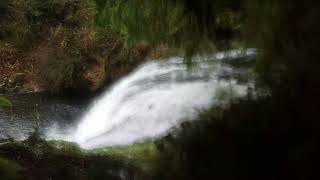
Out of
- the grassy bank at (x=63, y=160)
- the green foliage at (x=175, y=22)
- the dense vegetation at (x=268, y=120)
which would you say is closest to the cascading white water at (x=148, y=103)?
the green foliage at (x=175, y=22)

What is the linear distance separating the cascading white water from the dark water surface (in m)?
0.88

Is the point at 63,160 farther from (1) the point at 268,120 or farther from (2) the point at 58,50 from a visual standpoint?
(2) the point at 58,50

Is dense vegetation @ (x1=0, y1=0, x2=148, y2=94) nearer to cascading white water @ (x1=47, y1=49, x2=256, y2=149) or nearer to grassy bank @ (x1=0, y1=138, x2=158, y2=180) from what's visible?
cascading white water @ (x1=47, y1=49, x2=256, y2=149)

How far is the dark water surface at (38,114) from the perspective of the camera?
13195 millimetres

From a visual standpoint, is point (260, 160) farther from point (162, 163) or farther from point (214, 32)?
point (214, 32)

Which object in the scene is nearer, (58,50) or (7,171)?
(7,171)

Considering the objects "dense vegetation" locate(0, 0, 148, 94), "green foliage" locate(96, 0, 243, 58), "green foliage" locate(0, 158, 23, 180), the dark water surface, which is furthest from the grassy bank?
"dense vegetation" locate(0, 0, 148, 94)

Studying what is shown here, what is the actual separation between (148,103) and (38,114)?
5682 mm

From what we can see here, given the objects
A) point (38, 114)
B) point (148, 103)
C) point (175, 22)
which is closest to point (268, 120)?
point (175, 22)

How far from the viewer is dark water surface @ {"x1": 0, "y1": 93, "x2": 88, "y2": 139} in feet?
43.3

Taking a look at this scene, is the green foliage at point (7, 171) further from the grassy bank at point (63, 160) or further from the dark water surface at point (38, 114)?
the dark water surface at point (38, 114)

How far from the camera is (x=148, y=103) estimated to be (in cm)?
995

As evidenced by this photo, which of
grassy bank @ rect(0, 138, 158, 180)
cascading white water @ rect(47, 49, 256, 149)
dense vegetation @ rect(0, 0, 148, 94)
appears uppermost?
dense vegetation @ rect(0, 0, 148, 94)

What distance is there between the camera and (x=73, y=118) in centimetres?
1395
